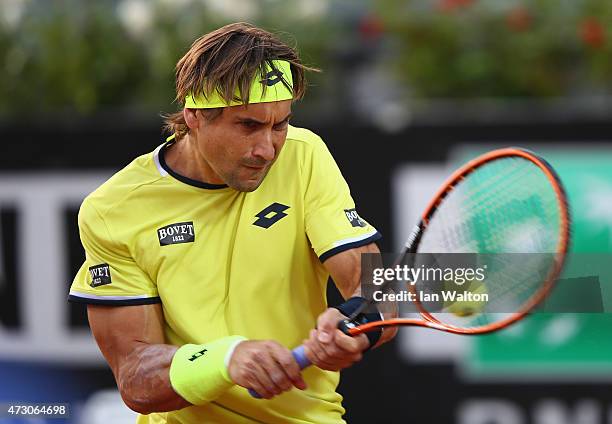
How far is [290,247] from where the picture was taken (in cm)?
384

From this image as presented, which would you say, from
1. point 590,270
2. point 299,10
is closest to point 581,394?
point 299,10

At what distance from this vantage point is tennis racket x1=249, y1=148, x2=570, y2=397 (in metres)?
3.44

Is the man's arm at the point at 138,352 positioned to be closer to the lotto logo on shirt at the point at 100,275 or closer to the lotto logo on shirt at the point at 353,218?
the lotto logo on shirt at the point at 100,275

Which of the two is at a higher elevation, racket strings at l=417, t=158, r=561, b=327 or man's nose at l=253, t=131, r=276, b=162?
man's nose at l=253, t=131, r=276, b=162

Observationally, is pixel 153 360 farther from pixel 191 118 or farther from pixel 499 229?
pixel 499 229

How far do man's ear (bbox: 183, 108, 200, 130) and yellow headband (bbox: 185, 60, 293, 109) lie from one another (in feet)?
0.09

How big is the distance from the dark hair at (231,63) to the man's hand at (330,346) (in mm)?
752

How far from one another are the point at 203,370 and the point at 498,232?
1077 mm

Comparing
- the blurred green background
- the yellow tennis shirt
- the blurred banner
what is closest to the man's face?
the yellow tennis shirt

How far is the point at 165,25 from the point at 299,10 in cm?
92

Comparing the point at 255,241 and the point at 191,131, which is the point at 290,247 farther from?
the point at 191,131

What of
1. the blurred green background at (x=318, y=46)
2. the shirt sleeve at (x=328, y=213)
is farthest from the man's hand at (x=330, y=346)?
the blurred green background at (x=318, y=46)

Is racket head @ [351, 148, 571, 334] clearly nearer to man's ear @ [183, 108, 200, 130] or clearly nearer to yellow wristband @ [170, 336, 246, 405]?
yellow wristband @ [170, 336, 246, 405]

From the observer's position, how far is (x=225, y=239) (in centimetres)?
386
